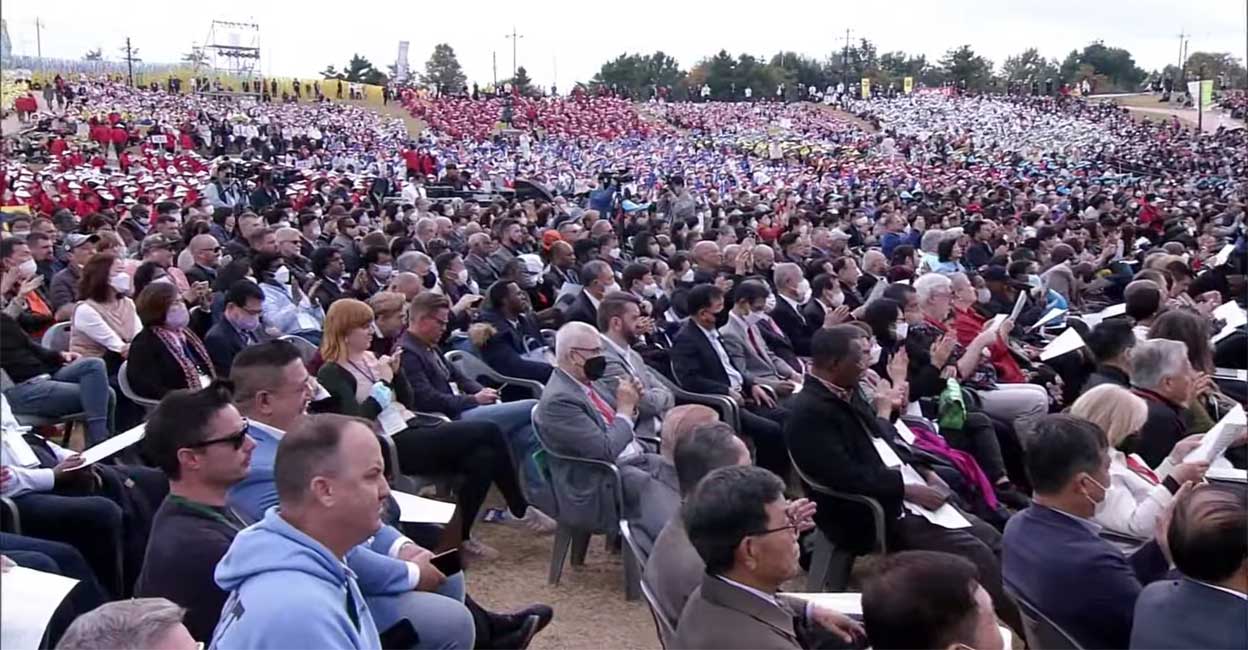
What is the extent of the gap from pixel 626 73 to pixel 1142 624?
218 ft

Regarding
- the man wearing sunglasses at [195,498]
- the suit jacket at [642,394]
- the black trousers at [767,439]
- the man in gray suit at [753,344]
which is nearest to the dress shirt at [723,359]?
the man in gray suit at [753,344]

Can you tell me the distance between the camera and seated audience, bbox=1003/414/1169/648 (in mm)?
2838

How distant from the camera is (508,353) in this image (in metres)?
6.32

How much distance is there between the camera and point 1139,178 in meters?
30.3

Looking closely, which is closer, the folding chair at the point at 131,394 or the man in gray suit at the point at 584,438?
the man in gray suit at the point at 584,438

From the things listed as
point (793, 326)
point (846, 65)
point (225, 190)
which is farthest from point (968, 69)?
point (793, 326)

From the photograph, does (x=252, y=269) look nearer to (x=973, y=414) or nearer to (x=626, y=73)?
(x=973, y=414)

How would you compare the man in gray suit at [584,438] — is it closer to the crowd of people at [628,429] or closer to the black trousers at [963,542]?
the crowd of people at [628,429]

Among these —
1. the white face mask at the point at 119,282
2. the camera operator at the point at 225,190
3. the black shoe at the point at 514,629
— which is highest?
the camera operator at the point at 225,190

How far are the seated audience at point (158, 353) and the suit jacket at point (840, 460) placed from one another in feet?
9.06

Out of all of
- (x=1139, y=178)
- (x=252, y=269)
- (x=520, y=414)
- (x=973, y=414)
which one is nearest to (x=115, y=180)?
(x=252, y=269)

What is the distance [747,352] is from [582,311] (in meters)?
1.37

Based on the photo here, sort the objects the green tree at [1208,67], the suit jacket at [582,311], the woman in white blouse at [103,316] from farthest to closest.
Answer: the green tree at [1208,67], the suit jacket at [582,311], the woman in white blouse at [103,316]

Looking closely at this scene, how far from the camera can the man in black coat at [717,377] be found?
578 centimetres
